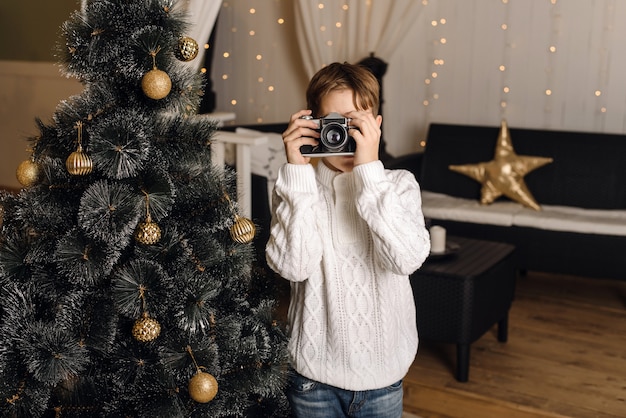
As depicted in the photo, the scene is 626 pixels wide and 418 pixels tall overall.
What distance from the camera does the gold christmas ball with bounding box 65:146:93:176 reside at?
125 cm

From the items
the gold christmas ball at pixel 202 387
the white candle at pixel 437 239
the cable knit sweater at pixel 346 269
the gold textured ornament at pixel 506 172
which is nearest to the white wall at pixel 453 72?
the gold textured ornament at pixel 506 172

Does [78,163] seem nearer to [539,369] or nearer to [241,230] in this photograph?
[241,230]

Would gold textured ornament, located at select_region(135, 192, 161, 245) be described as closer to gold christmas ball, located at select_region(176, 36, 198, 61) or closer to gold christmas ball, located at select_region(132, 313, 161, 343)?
gold christmas ball, located at select_region(132, 313, 161, 343)

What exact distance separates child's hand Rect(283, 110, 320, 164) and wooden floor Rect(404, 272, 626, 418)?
58.1 inches

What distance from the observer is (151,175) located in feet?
4.22

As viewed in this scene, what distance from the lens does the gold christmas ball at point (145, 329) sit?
1.26m

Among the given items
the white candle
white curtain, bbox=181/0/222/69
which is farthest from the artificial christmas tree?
the white candle

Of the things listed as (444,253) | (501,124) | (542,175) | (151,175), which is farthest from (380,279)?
(501,124)

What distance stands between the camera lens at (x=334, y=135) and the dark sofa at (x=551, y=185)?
97.5 inches

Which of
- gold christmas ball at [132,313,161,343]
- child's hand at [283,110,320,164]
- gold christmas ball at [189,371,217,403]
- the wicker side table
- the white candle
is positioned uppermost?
child's hand at [283,110,320,164]

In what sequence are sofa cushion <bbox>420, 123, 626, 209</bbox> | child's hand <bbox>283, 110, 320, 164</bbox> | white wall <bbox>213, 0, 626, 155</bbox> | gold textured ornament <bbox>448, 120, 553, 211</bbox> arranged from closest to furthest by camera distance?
child's hand <bbox>283, 110, 320, 164</bbox>
sofa cushion <bbox>420, 123, 626, 209</bbox>
gold textured ornament <bbox>448, 120, 553, 211</bbox>
white wall <bbox>213, 0, 626, 155</bbox>

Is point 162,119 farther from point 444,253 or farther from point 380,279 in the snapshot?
point 444,253

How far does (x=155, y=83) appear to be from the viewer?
1246 mm

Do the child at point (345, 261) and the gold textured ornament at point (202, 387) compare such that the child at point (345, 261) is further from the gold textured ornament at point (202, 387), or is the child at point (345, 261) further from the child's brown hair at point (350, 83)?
the gold textured ornament at point (202, 387)
